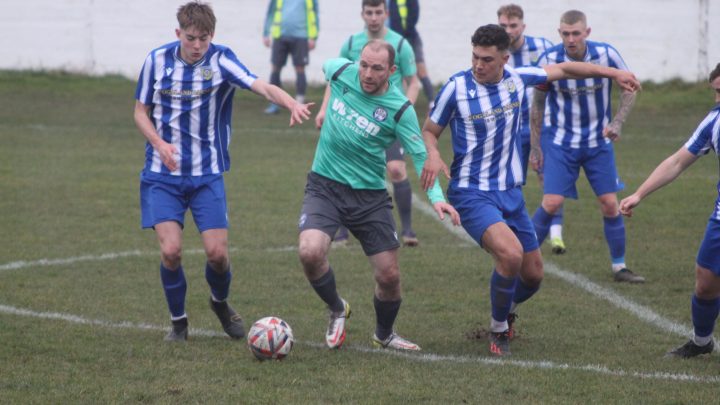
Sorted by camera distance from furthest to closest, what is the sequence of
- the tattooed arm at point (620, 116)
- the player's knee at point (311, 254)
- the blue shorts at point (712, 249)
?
the tattooed arm at point (620, 116) < the player's knee at point (311, 254) < the blue shorts at point (712, 249)

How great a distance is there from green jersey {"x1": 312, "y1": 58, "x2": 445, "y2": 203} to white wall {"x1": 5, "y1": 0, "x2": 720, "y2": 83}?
46.6ft

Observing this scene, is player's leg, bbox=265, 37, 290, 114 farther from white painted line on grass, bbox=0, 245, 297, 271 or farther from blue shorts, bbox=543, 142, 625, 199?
blue shorts, bbox=543, 142, 625, 199

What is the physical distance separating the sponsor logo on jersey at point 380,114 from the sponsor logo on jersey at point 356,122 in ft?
0.15

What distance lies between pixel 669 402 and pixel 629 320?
7.02ft

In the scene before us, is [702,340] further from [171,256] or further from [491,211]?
[171,256]

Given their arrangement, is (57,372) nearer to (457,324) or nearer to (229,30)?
(457,324)

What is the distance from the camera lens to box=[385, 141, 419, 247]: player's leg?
36.6ft

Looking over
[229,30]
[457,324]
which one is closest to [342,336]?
[457,324]

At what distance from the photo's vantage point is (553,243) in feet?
36.1

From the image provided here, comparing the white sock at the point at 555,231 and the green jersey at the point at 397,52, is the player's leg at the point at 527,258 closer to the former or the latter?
the white sock at the point at 555,231

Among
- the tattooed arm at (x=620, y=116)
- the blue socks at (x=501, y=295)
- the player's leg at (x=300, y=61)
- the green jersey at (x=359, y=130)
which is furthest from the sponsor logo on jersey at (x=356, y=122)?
the player's leg at (x=300, y=61)

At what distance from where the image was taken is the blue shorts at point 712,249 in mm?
6848

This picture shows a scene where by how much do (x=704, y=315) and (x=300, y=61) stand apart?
13.4m

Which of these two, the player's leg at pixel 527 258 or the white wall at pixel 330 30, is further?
the white wall at pixel 330 30
